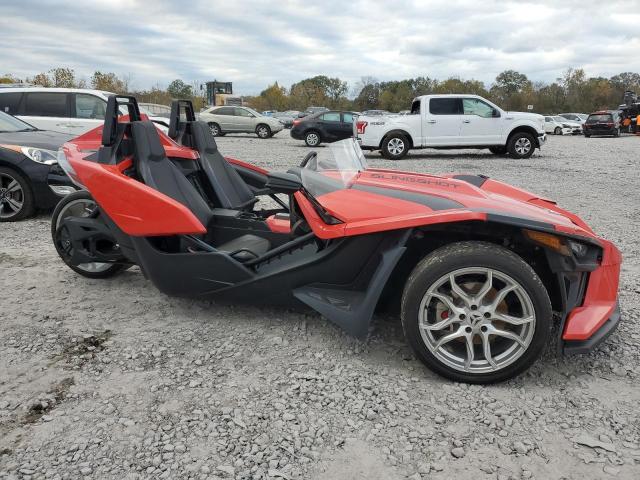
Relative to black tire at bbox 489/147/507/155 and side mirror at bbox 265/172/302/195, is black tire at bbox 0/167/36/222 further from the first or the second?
black tire at bbox 489/147/507/155

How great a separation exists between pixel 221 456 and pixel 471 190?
6.62 feet

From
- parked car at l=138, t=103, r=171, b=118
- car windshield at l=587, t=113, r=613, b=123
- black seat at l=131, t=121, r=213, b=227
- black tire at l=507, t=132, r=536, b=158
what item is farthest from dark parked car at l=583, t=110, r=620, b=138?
black seat at l=131, t=121, r=213, b=227

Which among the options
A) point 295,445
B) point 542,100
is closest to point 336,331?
point 295,445

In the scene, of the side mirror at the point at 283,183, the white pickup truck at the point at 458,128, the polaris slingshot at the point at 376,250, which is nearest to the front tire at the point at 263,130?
the white pickup truck at the point at 458,128

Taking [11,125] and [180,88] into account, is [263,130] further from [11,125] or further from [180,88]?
[180,88]

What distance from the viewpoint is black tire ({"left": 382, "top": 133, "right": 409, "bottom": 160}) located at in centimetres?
1385

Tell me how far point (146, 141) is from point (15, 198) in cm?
357

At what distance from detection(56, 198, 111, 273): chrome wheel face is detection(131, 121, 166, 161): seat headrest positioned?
2.67 feet

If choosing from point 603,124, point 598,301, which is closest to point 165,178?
point 598,301

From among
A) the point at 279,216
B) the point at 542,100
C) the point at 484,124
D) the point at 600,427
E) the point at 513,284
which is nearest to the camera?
the point at 600,427

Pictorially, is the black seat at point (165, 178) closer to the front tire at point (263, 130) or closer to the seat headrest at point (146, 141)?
the seat headrest at point (146, 141)

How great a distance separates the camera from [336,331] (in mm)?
3229

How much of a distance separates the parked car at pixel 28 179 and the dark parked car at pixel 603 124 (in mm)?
26457

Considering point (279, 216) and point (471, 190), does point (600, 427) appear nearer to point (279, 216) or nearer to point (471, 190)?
point (471, 190)
